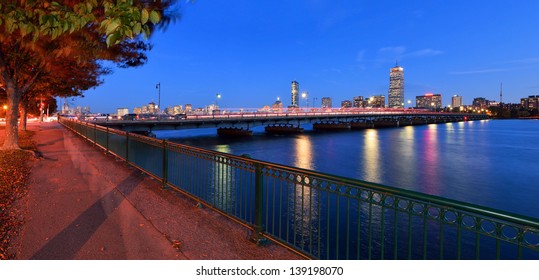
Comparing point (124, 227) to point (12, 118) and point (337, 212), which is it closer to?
point (337, 212)

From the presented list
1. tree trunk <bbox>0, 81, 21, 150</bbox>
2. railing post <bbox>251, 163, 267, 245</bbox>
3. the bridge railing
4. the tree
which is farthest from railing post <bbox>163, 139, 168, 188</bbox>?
tree trunk <bbox>0, 81, 21, 150</bbox>

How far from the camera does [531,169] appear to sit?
33.2m

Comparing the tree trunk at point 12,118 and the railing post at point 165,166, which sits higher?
the tree trunk at point 12,118

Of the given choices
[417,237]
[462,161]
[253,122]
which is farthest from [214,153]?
[253,122]

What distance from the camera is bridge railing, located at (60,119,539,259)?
3.17 m

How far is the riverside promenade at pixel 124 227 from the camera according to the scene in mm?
4703

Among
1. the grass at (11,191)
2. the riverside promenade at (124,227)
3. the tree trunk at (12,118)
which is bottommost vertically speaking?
the riverside promenade at (124,227)

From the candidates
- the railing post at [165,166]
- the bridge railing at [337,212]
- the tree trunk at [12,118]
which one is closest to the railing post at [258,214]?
the bridge railing at [337,212]

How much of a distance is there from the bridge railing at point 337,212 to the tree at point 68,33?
2.72 meters

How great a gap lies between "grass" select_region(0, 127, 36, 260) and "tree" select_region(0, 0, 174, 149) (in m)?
2.84

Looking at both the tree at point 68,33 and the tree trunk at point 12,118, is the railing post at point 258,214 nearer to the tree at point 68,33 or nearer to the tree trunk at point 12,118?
the tree at point 68,33

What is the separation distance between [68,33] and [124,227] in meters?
6.61
